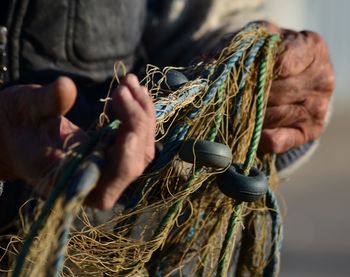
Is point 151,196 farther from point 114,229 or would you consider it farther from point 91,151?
point 91,151

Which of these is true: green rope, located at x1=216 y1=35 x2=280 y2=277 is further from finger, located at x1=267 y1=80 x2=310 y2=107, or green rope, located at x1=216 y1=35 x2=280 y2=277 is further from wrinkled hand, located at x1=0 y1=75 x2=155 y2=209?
wrinkled hand, located at x1=0 y1=75 x2=155 y2=209

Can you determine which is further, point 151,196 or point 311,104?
point 311,104

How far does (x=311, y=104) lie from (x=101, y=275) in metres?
0.48

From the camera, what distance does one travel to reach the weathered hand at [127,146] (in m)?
0.95

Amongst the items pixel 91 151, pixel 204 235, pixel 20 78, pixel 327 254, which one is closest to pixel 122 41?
pixel 20 78

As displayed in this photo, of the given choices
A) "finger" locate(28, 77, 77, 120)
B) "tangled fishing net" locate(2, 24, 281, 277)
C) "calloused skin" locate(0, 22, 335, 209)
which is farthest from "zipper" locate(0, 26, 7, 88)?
"finger" locate(28, 77, 77, 120)

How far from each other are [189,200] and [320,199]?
5.73 meters

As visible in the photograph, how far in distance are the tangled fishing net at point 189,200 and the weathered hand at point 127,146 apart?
0.8 inches

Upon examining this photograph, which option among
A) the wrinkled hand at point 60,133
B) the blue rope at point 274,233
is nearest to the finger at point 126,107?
the wrinkled hand at point 60,133

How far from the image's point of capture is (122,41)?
1.65 metres

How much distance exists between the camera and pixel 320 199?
6.93 m

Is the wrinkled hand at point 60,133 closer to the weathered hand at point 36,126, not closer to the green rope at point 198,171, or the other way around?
the weathered hand at point 36,126

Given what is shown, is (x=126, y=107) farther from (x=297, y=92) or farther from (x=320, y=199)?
(x=320, y=199)

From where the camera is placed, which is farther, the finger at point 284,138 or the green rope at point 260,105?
the finger at point 284,138
